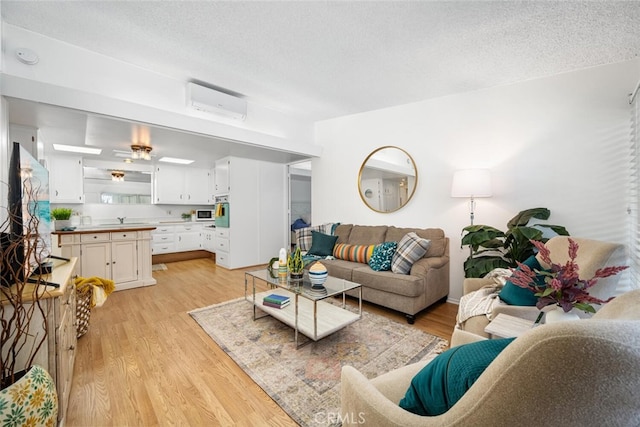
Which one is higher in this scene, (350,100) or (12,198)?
(350,100)

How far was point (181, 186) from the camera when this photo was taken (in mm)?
6199

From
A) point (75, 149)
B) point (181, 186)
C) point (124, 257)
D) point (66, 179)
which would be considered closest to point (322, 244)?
point (124, 257)

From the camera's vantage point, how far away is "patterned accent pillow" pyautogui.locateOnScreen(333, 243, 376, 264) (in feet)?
10.9

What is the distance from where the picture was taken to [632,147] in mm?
2291

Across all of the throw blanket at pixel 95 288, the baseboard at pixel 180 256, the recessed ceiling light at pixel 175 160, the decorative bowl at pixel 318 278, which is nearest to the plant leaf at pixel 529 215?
the decorative bowl at pixel 318 278

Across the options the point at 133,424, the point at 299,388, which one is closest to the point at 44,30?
the point at 133,424

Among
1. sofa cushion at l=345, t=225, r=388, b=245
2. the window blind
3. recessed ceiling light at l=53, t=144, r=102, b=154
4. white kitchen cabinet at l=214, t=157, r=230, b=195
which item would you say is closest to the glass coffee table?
sofa cushion at l=345, t=225, r=388, b=245

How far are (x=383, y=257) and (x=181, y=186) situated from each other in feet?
17.4

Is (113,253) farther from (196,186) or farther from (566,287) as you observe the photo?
(566,287)

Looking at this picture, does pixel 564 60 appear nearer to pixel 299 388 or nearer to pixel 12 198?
pixel 299 388

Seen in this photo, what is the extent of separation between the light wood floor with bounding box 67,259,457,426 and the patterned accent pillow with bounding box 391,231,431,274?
51cm

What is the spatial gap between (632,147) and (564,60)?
0.99 meters

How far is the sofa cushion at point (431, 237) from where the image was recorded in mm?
3094

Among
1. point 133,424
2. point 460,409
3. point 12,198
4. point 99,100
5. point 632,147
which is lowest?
point 133,424
